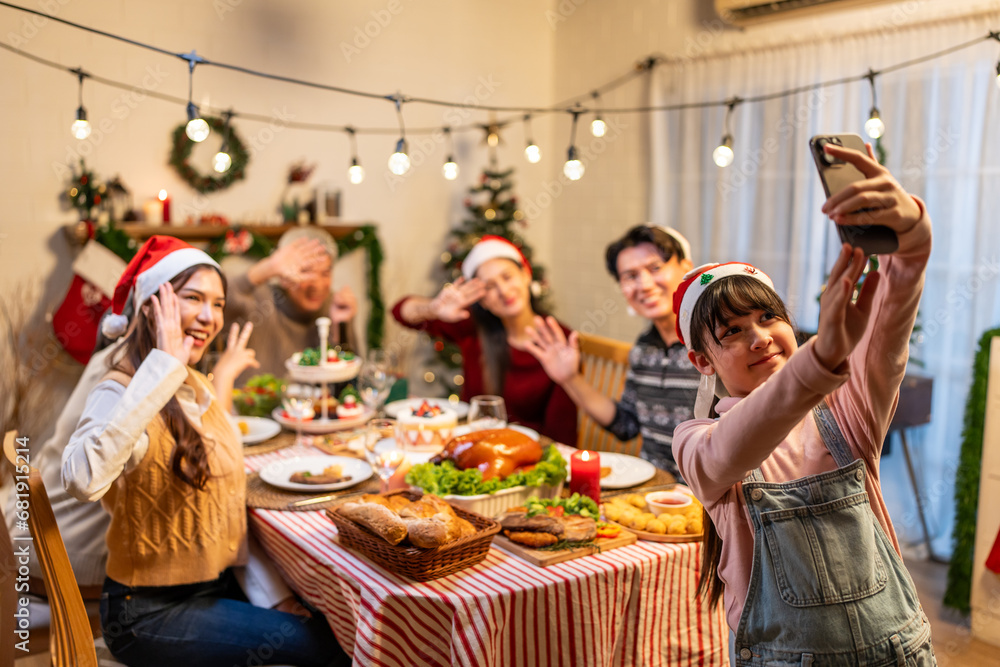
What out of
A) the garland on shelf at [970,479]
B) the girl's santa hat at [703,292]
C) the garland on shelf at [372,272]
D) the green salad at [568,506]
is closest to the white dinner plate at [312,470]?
the green salad at [568,506]

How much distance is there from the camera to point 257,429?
2.79 metres

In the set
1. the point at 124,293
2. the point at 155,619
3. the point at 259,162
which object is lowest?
the point at 155,619

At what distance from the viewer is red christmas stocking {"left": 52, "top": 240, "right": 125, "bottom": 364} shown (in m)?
3.74

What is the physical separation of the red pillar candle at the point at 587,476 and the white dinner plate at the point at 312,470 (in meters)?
0.61

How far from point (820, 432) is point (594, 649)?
0.70 meters

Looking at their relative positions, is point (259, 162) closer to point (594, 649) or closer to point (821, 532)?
point (594, 649)

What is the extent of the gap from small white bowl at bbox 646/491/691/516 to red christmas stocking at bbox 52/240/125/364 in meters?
2.79

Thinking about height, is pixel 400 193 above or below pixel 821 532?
above

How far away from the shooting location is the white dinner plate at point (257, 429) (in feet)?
8.80

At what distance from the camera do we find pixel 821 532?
1.30 m

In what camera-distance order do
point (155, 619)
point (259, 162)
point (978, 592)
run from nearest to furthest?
point (155, 619), point (978, 592), point (259, 162)

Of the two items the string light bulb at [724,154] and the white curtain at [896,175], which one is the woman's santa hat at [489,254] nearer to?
the string light bulb at [724,154]

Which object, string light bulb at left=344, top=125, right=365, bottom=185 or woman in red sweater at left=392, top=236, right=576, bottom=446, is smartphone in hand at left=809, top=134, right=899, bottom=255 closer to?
string light bulb at left=344, top=125, right=365, bottom=185

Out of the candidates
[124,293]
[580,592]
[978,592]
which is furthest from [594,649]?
[978,592]
